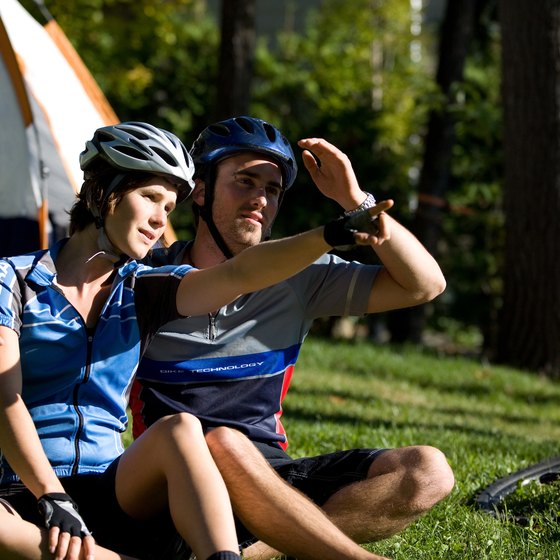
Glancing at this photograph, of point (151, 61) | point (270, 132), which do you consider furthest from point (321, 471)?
point (151, 61)

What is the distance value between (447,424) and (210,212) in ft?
10.8

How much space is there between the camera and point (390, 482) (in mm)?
3357

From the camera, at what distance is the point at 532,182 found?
1022cm

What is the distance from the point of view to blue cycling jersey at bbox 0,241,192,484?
3.05m

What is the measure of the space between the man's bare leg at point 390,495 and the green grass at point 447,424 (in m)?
0.19

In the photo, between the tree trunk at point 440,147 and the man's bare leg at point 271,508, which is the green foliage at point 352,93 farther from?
the man's bare leg at point 271,508

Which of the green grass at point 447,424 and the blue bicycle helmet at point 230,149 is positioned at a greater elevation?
the blue bicycle helmet at point 230,149

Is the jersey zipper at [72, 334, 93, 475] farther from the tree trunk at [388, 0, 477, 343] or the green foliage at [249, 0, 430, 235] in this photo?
the tree trunk at [388, 0, 477, 343]

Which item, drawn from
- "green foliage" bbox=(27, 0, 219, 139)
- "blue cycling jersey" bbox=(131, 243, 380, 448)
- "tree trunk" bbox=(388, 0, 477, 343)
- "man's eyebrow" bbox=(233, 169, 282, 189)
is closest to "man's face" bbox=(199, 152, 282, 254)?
"man's eyebrow" bbox=(233, 169, 282, 189)

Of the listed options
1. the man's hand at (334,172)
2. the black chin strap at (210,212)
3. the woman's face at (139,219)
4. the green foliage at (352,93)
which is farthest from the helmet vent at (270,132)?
the green foliage at (352,93)

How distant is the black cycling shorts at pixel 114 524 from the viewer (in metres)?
3.09

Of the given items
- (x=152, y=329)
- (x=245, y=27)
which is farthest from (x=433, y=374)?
(x=152, y=329)

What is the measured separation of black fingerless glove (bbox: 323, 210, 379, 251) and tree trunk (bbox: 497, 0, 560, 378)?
24.6 feet

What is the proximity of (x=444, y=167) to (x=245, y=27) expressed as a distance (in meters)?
3.23
